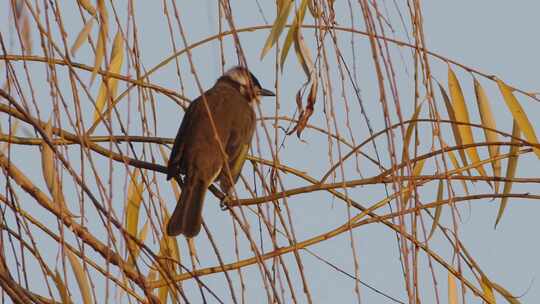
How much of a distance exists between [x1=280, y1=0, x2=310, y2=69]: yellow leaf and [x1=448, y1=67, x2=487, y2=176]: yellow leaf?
0.62 meters

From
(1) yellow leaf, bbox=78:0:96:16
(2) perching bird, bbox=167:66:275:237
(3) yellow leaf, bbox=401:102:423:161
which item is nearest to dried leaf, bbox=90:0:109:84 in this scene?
(1) yellow leaf, bbox=78:0:96:16

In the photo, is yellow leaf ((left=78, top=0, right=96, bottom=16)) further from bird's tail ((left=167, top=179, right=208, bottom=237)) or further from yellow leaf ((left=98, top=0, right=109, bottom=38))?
bird's tail ((left=167, top=179, right=208, bottom=237))

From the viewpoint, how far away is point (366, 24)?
219cm

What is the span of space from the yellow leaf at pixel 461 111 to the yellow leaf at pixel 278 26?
718mm

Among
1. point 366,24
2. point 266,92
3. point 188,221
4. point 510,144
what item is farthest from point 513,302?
point 266,92

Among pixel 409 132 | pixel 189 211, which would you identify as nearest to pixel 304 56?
pixel 409 132

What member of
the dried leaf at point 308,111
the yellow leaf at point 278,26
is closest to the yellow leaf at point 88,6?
the yellow leaf at point 278,26

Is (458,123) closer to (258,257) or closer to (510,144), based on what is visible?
(510,144)

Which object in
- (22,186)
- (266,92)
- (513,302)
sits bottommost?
(513,302)

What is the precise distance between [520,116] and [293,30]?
31.4 inches

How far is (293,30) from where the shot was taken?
2641mm

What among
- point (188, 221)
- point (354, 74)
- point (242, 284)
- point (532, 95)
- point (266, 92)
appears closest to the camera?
point (242, 284)

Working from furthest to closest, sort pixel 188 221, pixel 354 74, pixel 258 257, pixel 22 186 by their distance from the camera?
pixel 188 221 → pixel 22 186 → pixel 354 74 → pixel 258 257

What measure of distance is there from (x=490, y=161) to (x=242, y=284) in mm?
1256
